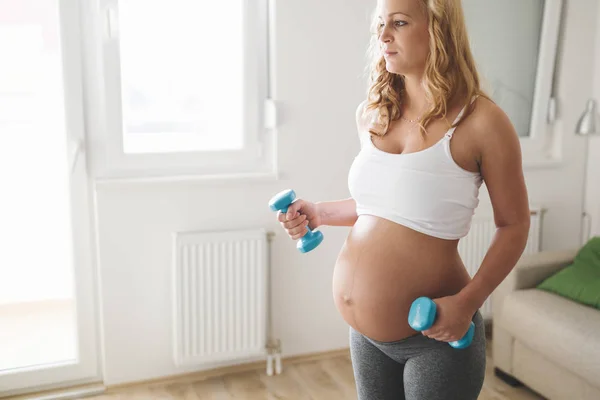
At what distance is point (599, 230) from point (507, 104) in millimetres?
800

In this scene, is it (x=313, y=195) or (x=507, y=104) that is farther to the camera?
(x=507, y=104)

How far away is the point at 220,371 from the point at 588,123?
2.07 metres

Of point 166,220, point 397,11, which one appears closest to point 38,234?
point 166,220

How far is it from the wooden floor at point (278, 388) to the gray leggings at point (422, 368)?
1278mm

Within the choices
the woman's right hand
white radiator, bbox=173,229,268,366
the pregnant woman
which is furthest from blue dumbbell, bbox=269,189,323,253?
white radiator, bbox=173,229,268,366

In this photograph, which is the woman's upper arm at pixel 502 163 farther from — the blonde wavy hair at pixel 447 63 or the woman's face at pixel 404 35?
the woman's face at pixel 404 35

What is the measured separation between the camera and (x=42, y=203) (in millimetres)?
2893

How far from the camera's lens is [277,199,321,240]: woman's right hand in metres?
1.34

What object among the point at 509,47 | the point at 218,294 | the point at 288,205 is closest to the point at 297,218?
the point at 288,205

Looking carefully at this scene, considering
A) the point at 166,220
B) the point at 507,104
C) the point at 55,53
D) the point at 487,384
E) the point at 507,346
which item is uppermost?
the point at 55,53

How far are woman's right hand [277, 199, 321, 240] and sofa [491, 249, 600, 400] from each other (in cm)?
127

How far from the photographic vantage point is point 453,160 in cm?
111

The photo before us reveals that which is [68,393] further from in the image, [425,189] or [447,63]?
[447,63]

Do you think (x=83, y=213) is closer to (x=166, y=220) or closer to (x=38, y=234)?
(x=166, y=220)
